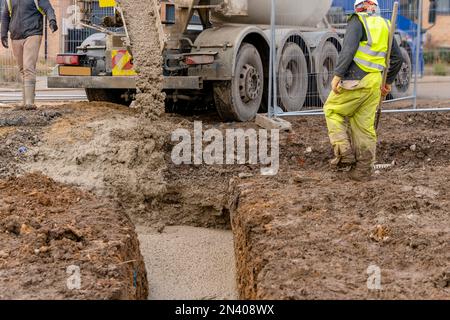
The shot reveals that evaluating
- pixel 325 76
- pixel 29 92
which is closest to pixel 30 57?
pixel 29 92

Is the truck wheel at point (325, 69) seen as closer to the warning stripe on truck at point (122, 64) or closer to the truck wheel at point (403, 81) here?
the truck wheel at point (403, 81)

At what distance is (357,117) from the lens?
7.48 metres

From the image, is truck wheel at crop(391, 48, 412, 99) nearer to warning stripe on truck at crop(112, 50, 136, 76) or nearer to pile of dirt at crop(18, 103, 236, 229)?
warning stripe on truck at crop(112, 50, 136, 76)

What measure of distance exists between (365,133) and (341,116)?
0.29 m

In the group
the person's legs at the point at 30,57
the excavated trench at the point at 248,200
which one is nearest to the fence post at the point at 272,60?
the excavated trench at the point at 248,200

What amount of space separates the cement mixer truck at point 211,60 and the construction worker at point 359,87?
94.0 inches

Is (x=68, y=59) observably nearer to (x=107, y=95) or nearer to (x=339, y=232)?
(x=107, y=95)

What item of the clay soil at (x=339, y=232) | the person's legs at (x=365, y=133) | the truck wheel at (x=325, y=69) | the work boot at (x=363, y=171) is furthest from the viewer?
the truck wheel at (x=325, y=69)

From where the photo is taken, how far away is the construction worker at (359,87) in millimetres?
7164

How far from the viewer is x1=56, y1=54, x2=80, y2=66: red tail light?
1009cm

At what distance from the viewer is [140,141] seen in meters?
8.41

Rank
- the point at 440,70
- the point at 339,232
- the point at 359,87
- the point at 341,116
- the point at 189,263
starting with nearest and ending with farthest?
the point at 339,232, the point at 189,263, the point at 359,87, the point at 341,116, the point at 440,70

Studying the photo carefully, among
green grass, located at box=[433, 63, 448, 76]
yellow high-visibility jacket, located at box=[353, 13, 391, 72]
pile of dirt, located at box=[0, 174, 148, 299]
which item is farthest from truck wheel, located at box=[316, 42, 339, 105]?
green grass, located at box=[433, 63, 448, 76]
